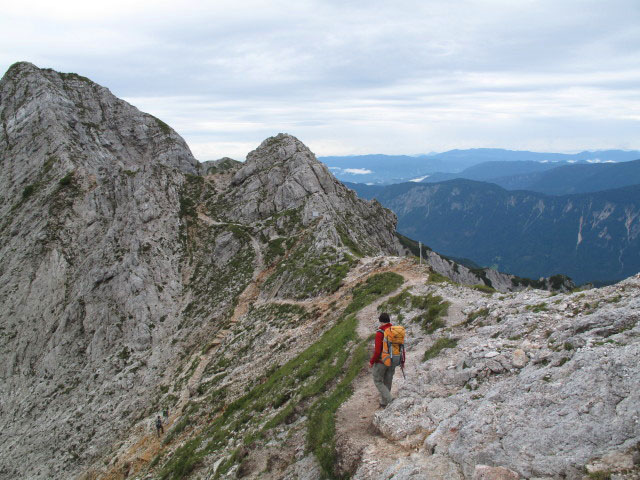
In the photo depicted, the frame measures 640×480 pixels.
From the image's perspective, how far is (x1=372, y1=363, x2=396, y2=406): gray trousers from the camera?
50.3ft

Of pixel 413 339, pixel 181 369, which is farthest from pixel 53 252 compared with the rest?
pixel 413 339

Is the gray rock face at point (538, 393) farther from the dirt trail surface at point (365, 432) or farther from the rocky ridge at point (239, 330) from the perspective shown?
the dirt trail surface at point (365, 432)

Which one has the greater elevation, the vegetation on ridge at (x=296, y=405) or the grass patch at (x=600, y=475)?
the grass patch at (x=600, y=475)

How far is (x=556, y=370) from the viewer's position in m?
12.0

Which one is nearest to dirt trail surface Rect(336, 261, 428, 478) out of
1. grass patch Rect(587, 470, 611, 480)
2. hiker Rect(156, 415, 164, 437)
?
grass patch Rect(587, 470, 611, 480)

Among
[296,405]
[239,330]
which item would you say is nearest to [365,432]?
[296,405]

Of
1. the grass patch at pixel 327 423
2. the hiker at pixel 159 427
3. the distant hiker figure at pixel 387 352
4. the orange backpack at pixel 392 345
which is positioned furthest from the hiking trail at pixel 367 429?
the hiker at pixel 159 427

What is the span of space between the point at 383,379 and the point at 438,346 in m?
4.92

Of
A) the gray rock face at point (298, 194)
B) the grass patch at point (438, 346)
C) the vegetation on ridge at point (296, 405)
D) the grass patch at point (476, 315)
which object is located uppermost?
the gray rock face at point (298, 194)

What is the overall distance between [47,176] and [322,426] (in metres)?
94.0

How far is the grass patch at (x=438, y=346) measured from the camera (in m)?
18.7

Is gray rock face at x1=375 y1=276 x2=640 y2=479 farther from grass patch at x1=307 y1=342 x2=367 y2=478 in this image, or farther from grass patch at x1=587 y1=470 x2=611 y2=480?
grass patch at x1=307 y1=342 x2=367 y2=478

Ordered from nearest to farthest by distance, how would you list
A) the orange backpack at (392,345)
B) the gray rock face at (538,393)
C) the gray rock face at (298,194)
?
the gray rock face at (538,393), the orange backpack at (392,345), the gray rock face at (298,194)

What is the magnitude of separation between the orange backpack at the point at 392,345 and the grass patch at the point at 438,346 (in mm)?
4413
